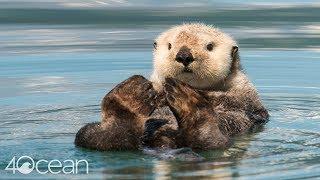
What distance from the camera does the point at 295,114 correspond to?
9.66 meters

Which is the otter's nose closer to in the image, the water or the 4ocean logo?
the water

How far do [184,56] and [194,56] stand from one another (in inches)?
4.6

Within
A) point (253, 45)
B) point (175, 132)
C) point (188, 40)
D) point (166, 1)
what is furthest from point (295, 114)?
point (166, 1)

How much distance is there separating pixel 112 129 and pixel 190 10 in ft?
22.9

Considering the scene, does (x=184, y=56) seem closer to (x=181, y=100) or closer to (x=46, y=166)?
(x=181, y=100)

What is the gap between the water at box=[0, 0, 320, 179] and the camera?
7.69 m

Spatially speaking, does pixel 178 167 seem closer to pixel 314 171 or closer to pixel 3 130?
pixel 314 171

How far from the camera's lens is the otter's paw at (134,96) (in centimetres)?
791

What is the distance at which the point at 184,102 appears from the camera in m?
7.91

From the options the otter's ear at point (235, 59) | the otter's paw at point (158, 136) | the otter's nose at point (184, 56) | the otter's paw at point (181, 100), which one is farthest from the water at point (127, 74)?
the otter's nose at point (184, 56)

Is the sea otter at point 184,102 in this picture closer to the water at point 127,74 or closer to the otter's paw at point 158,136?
the otter's paw at point 158,136

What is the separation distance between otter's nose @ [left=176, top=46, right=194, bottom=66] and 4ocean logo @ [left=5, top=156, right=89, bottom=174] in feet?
4.79

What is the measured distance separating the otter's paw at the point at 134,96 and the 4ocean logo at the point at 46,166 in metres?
0.51

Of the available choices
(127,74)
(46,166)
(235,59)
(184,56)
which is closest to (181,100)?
(184,56)
